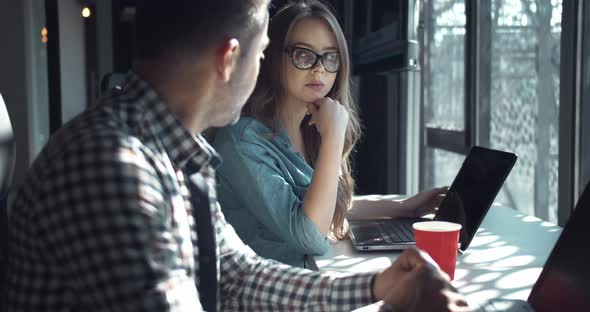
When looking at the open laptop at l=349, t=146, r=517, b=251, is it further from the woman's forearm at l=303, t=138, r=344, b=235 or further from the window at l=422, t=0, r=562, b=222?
the window at l=422, t=0, r=562, b=222

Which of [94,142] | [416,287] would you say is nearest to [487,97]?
[416,287]

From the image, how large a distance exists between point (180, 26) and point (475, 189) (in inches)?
38.2

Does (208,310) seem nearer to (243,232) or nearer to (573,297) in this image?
(573,297)

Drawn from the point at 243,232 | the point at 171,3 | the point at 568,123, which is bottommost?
the point at 243,232

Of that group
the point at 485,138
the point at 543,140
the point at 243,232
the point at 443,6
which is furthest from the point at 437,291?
the point at 443,6

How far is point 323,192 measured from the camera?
1.64 meters

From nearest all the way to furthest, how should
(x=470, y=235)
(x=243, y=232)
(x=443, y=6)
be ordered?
(x=470, y=235), (x=243, y=232), (x=443, y=6)

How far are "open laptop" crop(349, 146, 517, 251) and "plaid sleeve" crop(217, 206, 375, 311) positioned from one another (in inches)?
16.6

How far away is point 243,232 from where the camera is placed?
69.2 inches

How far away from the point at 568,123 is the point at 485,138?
1.26 metres

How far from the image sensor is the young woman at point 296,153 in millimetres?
1655

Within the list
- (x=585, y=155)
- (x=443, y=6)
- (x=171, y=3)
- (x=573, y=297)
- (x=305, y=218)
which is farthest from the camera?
(x=443, y=6)

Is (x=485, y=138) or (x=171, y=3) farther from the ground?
(x=171, y=3)

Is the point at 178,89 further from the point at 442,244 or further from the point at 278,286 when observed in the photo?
the point at 442,244
